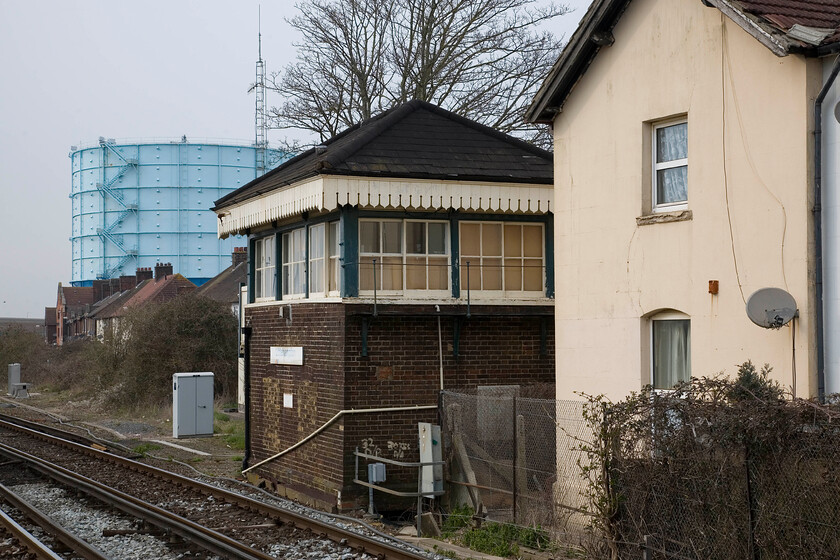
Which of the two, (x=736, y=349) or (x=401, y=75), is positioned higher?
(x=401, y=75)

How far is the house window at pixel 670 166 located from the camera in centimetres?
1159

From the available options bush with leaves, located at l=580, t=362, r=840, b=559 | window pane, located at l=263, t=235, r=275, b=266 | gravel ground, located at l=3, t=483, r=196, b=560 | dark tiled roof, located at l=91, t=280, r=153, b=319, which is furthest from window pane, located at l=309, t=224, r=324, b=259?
dark tiled roof, located at l=91, t=280, r=153, b=319

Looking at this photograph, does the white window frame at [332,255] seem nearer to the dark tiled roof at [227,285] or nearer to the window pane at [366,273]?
the window pane at [366,273]

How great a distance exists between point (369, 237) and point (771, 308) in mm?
7179

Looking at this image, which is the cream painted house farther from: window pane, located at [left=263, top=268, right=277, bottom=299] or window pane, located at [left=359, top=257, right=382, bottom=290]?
window pane, located at [left=263, top=268, right=277, bottom=299]

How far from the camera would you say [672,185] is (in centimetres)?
1174

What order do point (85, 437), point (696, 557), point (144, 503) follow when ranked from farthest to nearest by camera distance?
point (85, 437) < point (144, 503) < point (696, 557)

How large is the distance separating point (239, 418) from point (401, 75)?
1117cm

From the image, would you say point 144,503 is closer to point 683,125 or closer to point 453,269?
point 453,269

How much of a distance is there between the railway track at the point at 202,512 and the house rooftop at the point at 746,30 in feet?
19.5

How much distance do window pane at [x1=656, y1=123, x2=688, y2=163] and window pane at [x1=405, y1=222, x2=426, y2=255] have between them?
4986mm

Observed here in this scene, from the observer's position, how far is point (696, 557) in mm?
8633

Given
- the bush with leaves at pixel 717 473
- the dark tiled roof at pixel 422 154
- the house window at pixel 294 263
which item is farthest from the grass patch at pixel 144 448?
the bush with leaves at pixel 717 473

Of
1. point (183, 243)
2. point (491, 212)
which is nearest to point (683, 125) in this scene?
point (491, 212)
